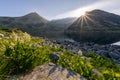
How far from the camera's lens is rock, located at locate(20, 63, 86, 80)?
10.6 meters

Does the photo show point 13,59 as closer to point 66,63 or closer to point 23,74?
point 23,74

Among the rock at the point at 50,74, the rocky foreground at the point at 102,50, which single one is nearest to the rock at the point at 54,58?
the rock at the point at 50,74

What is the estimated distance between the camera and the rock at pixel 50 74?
34.6ft

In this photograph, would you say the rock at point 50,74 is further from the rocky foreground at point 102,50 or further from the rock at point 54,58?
the rocky foreground at point 102,50

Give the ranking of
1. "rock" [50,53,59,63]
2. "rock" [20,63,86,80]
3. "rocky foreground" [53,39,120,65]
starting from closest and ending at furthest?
"rock" [20,63,86,80] → "rock" [50,53,59,63] → "rocky foreground" [53,39,120,65]

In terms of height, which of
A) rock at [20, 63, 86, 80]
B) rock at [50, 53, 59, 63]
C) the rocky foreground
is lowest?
the rocky foreground

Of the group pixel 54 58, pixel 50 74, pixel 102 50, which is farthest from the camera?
pixel 102 50

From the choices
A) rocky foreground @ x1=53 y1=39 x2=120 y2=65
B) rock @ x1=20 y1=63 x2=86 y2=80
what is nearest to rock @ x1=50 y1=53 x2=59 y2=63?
rock @ x1=20 y1=63 x2=86 y2=80

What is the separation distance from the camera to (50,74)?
10812 millimetres

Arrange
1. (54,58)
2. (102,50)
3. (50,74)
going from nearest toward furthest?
(50,74) → (54,58) → (102,50)

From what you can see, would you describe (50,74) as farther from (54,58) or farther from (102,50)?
(102,50)

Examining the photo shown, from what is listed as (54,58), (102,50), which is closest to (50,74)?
(54,58)

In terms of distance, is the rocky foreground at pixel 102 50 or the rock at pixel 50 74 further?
the rocky foreground at pixel 102 50

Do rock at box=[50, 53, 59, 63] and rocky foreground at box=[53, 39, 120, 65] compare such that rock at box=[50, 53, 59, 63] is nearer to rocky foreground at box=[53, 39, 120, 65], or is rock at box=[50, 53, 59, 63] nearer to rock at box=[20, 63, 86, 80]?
rock at box=[20, 63, 86, 80]
